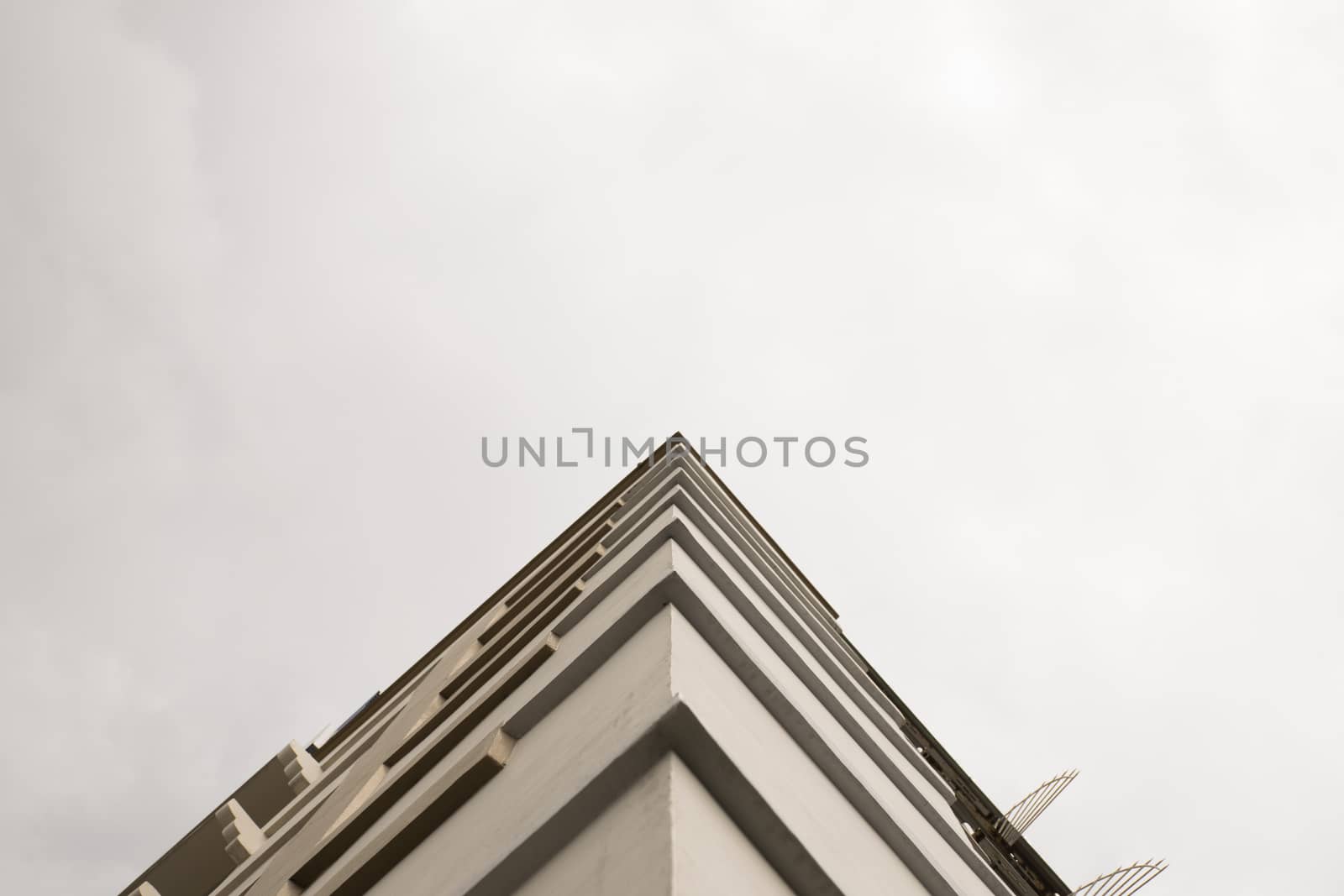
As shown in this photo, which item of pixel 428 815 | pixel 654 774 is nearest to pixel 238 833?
pixel 428 815

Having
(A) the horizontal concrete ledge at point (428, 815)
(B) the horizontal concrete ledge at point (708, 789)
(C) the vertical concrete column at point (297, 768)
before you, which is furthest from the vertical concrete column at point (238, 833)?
(B) the horizontal concrete ledge at point (708, 789)

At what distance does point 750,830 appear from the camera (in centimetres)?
249

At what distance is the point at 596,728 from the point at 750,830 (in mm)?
685

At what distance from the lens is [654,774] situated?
2.46 m

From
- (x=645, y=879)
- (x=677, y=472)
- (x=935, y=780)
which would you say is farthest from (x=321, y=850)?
(x=677, y=472)

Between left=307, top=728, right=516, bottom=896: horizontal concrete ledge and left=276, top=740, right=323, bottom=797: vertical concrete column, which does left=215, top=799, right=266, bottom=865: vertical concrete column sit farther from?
left=307, top=728, right=516, bottom=896: horizontal concrete ledge

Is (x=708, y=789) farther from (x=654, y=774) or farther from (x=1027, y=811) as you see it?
(x=1027, y=811)

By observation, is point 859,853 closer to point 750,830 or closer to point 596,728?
point 750,830

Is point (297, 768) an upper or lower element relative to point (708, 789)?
upper

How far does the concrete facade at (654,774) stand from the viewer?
7.91 feet

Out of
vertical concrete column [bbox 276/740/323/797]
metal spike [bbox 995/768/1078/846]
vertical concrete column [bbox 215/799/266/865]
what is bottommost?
metal spike [bbox 995/768/1078/846]

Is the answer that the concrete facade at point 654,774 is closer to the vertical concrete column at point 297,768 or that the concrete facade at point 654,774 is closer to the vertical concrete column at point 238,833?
the vertical concrete column at point 238,833

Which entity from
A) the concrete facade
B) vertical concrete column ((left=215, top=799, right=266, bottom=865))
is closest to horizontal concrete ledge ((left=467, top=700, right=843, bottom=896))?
the concrete facade

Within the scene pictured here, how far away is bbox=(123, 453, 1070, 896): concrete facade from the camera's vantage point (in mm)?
2410
